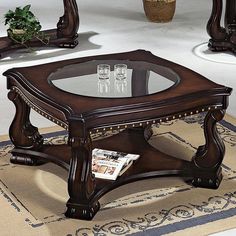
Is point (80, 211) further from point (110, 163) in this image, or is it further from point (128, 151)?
point (128, 151)

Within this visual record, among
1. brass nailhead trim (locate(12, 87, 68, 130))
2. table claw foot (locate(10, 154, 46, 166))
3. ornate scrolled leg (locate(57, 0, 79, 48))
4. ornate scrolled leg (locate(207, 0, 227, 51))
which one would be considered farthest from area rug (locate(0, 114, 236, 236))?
ornate scrolled leg (locate(57, 0, 79, 48))

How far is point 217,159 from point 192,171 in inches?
Answer: 4.8

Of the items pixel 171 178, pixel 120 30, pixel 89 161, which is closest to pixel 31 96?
pixel 89 161

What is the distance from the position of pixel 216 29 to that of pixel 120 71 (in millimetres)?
2072

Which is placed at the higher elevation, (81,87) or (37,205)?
(81,87)

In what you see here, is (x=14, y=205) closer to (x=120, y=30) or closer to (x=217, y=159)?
(x=217, y=159)

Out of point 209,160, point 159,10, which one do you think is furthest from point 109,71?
point 159,10

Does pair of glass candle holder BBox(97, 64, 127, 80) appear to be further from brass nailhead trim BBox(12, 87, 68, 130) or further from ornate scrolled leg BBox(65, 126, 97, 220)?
ornate scrolled leg BBox(65, 126, 97, 220)

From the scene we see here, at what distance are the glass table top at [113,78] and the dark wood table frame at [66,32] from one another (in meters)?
→ 1.87

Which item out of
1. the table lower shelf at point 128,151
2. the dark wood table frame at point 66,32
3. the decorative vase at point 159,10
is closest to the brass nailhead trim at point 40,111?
the table lower shelf at point 128,151

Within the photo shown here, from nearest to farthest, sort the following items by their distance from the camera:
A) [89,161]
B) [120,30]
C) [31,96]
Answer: [89,161] → [31,96] → [120,30]

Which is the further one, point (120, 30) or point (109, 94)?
point (120, 30)

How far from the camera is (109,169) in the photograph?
331cm

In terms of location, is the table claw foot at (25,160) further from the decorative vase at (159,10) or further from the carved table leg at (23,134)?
the decorative vase at (159,10)
